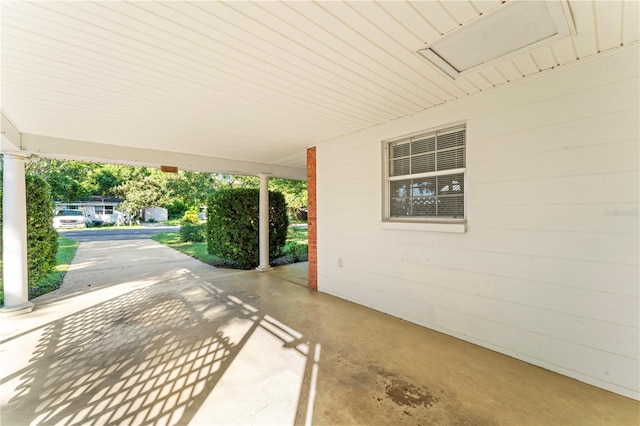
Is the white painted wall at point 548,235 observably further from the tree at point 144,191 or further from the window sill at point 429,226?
the tree at point 144,191

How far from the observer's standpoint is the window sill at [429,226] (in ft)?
10.6

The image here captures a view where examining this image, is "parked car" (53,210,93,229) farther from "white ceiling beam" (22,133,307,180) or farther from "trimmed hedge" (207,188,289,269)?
"white ceiling beam" (22,133,307,180)

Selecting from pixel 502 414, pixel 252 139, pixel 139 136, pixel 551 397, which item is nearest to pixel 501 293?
pixel 551 397

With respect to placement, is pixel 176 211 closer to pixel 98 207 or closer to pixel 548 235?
pixel 98 207

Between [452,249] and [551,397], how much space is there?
1.57 metres

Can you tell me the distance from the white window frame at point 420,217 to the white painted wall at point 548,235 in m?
0.11

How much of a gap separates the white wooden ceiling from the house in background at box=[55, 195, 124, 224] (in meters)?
27.8

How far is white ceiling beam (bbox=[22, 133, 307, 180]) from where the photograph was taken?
14.2 ft

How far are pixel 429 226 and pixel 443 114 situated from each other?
1428mm

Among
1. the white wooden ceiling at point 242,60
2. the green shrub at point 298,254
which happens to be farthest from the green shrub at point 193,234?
the white wooden ceiling at point 242,60

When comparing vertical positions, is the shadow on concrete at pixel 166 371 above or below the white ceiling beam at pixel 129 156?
below

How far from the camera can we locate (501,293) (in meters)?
2.96

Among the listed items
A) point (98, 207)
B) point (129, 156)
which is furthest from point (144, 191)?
point (129, 156)

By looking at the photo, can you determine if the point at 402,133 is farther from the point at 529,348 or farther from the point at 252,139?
the point at 529,348
